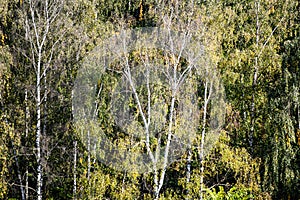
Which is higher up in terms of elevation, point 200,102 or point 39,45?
point 39,45

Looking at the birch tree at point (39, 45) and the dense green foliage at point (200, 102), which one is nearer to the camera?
the birch tree at point (39, 45)

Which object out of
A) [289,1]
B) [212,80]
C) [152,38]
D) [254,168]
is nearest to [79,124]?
[152,38]

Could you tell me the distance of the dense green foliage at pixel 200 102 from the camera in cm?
905

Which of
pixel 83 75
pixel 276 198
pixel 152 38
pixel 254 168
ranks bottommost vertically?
pixel 276 198

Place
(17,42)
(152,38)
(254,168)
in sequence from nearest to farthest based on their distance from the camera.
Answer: (254,168), (152,38), (17,42)

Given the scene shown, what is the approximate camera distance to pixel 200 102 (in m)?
9.95

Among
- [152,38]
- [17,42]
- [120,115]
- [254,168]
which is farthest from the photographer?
[17,42]

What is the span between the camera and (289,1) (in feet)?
37.2

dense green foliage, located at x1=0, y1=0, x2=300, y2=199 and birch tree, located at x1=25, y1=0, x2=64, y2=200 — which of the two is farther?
dense green foliage, located at x1=0, y1=0, x2=300, y2=199

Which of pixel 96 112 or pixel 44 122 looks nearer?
pixel 96 112

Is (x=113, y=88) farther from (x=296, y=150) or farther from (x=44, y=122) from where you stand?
(x=296, y=150)

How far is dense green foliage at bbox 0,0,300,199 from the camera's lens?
356 inches

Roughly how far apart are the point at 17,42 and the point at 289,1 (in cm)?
829

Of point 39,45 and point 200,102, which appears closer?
point 200,102
